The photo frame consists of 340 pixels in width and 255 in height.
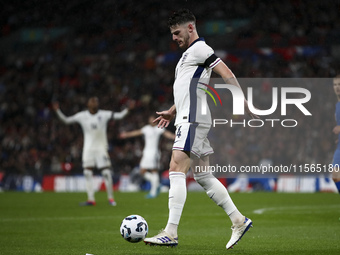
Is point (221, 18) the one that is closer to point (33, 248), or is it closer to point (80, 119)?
point (80, 119)

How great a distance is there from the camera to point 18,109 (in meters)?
27.7

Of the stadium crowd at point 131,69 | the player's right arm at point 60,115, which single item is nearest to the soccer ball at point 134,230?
the player's right arm at point 60,115

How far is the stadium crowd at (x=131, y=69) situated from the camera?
21938 mm

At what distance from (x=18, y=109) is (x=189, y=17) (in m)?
22.2

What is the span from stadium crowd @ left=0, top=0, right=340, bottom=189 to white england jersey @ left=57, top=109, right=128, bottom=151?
25.0ft

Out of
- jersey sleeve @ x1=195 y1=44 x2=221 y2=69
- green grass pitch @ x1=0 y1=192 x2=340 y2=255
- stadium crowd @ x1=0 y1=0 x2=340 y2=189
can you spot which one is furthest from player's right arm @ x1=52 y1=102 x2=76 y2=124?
stadium crowd @ x1=0 y1=0 x2=340 y2=189

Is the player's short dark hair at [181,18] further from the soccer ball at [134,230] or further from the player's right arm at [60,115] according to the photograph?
the player's right arm at [60,115]

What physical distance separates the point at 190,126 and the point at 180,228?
2.88 metres

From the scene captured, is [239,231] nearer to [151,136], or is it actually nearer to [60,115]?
[60,115]

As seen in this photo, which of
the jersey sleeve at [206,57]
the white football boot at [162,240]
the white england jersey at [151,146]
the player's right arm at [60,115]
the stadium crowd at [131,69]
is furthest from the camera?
the stadium crowd at [131,69]

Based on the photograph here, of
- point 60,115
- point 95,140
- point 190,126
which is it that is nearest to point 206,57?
point 190,126

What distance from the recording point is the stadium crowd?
21.9 metres

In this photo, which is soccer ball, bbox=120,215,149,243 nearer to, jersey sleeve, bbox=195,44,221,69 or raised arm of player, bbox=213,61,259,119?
raised arm of player, bbox=213,61,259,119

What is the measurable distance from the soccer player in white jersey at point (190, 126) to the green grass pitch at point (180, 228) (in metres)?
0.44
